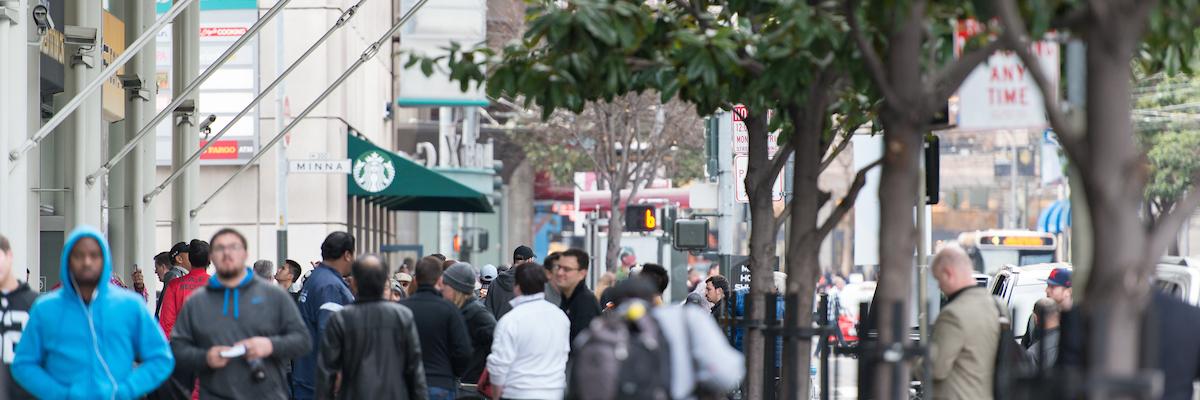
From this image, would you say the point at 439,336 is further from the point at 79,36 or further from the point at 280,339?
the point at 79,36

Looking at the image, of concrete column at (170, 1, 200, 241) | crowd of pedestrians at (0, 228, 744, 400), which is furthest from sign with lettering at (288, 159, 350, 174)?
crowd of pedestrians at (0, 228, 744, 400)

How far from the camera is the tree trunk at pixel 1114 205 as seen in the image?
532 cm

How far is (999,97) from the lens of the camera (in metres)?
7.77

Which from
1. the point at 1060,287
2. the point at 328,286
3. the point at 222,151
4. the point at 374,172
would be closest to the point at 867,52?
the point at 328,286

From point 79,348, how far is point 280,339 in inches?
40.7

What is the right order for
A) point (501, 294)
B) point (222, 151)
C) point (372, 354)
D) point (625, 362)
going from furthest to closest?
1. point (222, 151)
2. point (501, 294)
3. point (372, 354)
4. point (625, 362)

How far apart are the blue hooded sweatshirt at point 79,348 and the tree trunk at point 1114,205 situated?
447 centimetres

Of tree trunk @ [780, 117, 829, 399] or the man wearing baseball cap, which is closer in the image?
tree trunk @ [780, 117, 829, 399]

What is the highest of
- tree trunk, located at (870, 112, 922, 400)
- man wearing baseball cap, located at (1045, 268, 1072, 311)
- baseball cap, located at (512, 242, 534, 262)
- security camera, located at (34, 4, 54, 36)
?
security camera, located at (34, 4, 54, 36)

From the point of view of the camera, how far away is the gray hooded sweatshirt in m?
8.77

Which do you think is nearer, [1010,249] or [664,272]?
[664,272]

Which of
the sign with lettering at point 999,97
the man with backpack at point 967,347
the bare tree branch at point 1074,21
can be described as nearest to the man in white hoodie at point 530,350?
the man with backpack at point 967,347

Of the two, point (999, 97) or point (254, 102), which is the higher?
point (254, 102)

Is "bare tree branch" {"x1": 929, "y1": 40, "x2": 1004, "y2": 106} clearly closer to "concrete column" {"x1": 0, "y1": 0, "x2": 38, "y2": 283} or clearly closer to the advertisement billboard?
"concrete column" {"x1": 0, "y1": 0, "x2": 38, "y2": 283}
